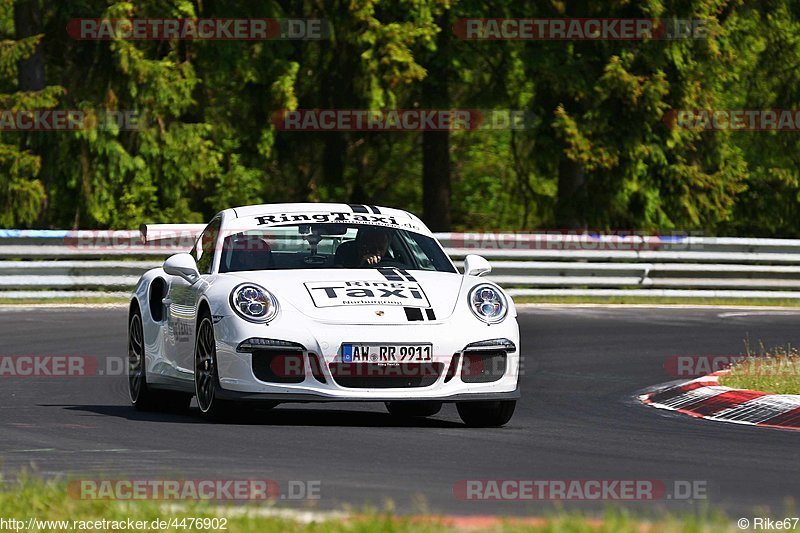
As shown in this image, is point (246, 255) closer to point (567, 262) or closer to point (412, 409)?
point (412, 409)

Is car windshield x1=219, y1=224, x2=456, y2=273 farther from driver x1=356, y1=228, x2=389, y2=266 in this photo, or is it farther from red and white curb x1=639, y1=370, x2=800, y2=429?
red and white curb x1=639, y1=370, x2=800, y2=429

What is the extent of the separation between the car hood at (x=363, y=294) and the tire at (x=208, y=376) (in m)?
0.40


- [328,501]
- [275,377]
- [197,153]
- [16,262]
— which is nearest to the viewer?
[328,501]

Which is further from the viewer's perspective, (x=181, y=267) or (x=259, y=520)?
(x=181, y=267)

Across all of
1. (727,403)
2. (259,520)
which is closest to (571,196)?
(727,403)

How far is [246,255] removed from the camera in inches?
442

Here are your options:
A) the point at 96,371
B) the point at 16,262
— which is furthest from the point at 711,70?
the point at 96,371

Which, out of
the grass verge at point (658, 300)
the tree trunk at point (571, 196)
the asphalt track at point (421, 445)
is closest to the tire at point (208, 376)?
the asphalt track at point (421, 445)

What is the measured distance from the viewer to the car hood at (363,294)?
402 inches

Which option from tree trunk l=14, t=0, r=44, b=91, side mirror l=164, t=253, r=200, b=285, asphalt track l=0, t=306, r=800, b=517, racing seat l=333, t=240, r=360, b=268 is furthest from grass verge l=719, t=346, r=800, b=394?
tree trunk l=14, t=0, r=44, b=91

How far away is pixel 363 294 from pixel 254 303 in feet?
2.13

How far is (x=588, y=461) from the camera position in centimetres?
870

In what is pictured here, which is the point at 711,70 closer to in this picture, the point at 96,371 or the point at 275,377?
the point at 96,371

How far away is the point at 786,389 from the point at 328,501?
5873 mm
